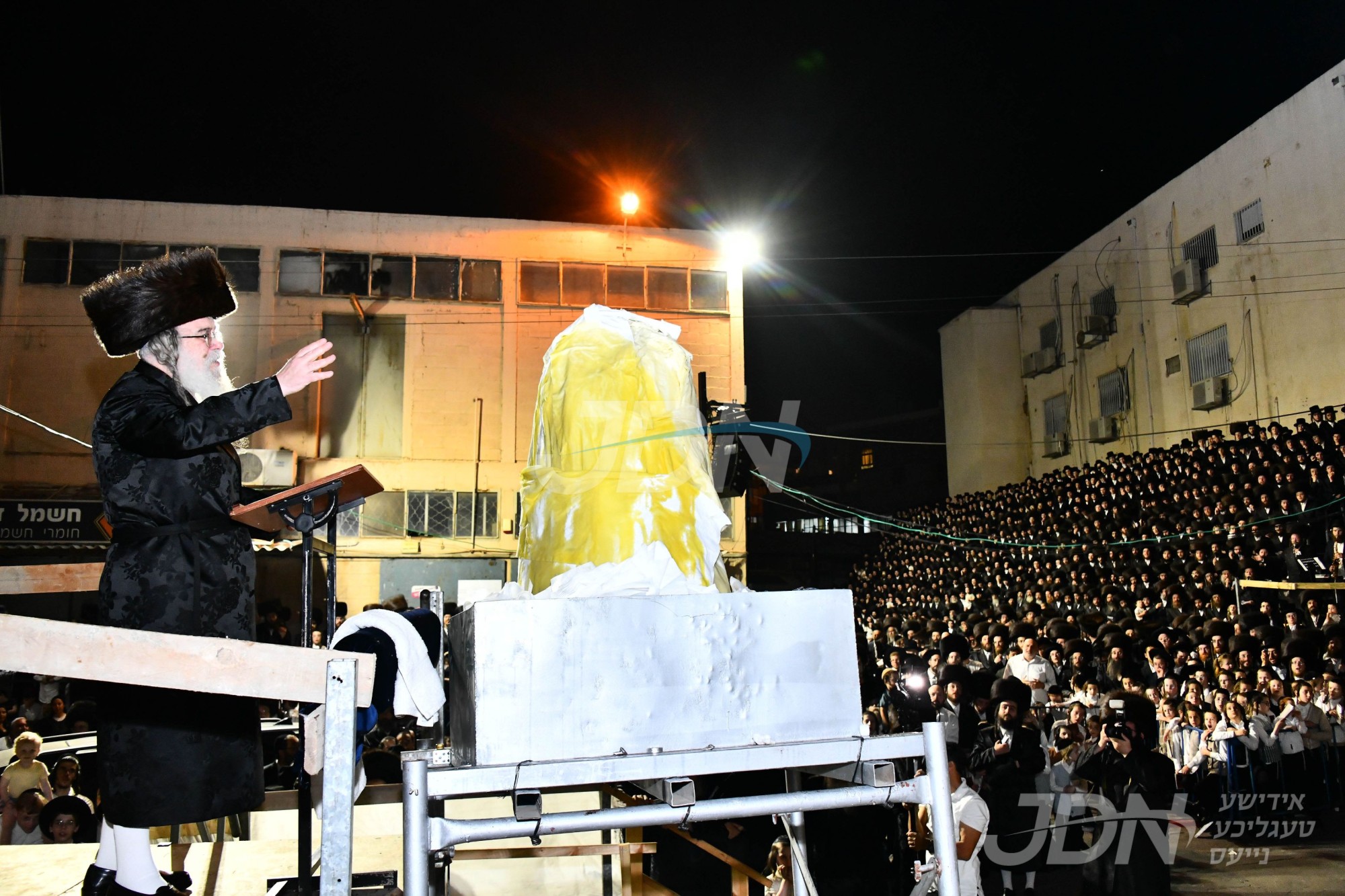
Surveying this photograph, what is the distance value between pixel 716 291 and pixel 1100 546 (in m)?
10.2

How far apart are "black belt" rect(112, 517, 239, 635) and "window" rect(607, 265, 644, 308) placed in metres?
18.5

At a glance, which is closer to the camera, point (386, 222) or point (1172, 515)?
point (1172, 515)

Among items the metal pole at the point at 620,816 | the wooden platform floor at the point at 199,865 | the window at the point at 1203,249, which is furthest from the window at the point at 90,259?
the window at the point at 1203,249

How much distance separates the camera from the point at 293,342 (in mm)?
19125

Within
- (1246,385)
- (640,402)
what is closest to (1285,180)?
(1246,385)

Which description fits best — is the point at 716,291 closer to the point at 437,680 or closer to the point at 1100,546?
the point at 1100,546

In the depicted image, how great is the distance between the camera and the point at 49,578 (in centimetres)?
279

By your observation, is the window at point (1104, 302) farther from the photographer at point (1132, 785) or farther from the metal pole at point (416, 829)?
the metal pole at point (416, 829)

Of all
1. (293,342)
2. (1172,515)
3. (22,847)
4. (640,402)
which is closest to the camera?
(640,402)

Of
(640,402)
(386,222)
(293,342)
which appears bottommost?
(640,402)

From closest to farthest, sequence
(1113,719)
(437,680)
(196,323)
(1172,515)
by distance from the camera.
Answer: (437,680)
(196,323)
(1113,719)
(1172,515)

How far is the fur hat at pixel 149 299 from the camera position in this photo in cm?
244

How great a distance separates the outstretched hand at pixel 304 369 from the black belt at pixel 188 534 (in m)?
0.40

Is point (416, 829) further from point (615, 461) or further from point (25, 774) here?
point (25, 774)
